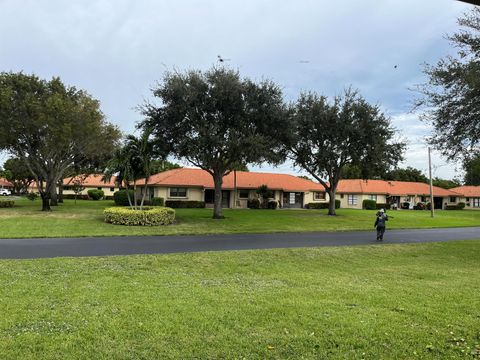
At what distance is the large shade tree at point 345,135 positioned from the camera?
3681 cm

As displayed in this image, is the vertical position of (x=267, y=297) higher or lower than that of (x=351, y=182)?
lower

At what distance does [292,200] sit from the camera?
2058 inches

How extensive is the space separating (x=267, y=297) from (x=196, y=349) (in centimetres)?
272

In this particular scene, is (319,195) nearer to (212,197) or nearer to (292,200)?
(292,200)

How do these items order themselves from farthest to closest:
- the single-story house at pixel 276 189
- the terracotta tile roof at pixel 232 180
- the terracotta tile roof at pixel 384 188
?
1. the terracotta tile roof at pixel 384 188
2. the terracotta tile roof at pixel 232 180
3. the single-story house at pixel 276 189

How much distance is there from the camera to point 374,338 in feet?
16.4

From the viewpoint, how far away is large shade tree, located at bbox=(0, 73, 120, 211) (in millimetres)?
31000

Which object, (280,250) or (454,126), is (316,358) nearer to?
(280,250)

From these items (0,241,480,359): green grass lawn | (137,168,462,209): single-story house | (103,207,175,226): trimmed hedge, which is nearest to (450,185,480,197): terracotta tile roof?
(137,168,462,209): single-story house

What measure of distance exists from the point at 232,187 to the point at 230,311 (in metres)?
41.5

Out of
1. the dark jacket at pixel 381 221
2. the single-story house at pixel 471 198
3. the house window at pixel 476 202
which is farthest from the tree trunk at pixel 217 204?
the house window at pixel 476 202

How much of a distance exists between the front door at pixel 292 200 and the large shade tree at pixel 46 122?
75.3ft

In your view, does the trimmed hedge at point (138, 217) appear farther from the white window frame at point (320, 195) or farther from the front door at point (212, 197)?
the white window frame at point (320, 195)

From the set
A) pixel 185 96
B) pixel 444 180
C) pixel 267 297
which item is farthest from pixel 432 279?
pixel 444 180
